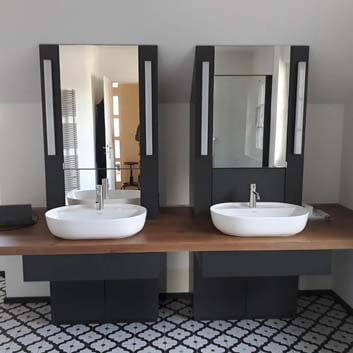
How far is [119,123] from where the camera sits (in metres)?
2.58

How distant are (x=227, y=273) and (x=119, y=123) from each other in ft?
4.10

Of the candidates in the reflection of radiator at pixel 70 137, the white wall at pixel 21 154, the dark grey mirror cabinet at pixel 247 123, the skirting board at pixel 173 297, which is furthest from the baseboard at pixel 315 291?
the white wall at pixel 21 154

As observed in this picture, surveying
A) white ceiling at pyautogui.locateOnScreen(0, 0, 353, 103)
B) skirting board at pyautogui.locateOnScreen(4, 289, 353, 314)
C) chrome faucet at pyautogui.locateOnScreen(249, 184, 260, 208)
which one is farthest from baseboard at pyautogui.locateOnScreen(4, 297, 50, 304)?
chrome faucet at pyautogui.locateOnScreen(249, 184, 260, 208)

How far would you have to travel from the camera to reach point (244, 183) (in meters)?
2.64

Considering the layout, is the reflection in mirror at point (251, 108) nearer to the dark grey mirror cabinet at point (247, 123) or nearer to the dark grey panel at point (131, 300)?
the dark grey mirror cabinet at point (247, 123)

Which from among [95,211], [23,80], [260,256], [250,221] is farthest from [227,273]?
[23,80]

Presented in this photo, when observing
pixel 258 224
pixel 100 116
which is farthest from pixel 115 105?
pixel 258 224

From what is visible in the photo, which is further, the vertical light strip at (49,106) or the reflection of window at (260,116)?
the reflection of window at (260,116)

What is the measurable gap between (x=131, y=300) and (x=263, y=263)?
3.73ft

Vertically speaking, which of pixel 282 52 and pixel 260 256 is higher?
pixel 282 52

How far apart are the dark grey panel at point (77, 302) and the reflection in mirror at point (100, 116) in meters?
0.73

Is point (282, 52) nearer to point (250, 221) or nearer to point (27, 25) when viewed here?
point (250, 221)

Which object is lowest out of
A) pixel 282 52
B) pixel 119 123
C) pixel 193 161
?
pixel 193 161

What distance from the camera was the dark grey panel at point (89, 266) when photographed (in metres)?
2.14
